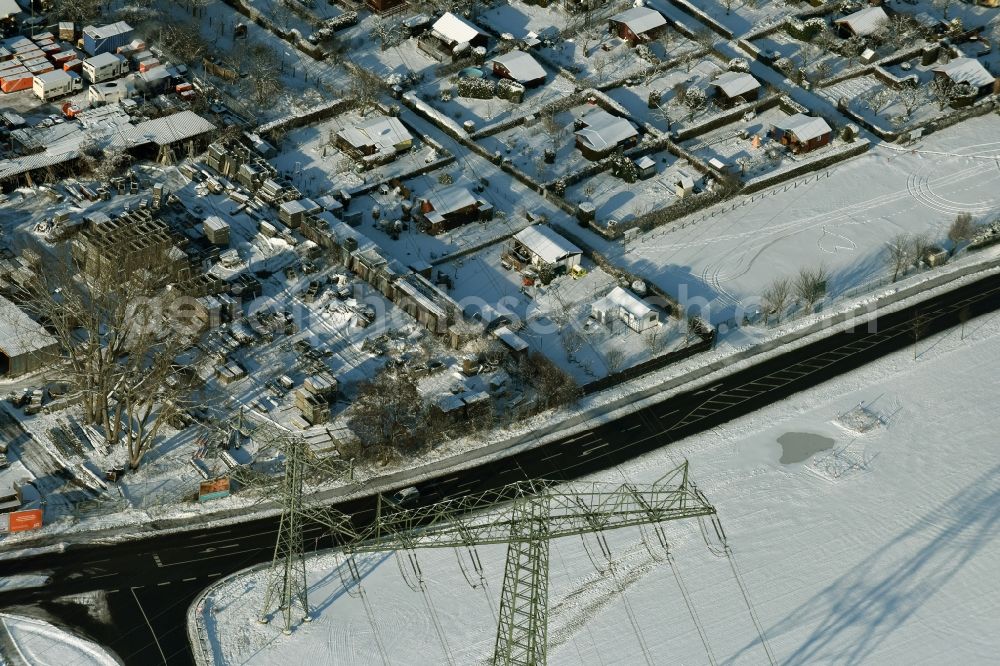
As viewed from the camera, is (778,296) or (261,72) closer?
(778,296)

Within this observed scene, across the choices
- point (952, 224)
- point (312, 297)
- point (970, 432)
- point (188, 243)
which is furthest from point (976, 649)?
point (188, 243)

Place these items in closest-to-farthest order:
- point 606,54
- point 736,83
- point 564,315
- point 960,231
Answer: point 564,315
point 960,231
point 736,83
point 606,54

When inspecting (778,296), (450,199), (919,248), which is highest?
(919,248)

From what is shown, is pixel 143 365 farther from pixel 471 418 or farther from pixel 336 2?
pixel 336 2

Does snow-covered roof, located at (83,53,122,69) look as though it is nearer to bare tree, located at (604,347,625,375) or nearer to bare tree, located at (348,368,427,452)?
bare tree, located at (348,368,427,452)

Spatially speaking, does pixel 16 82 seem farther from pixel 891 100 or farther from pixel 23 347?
pixel 891 100

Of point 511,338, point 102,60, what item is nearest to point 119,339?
point 511,338

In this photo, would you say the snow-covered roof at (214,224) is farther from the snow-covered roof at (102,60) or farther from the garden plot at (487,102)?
the garden plot at (487,102)
